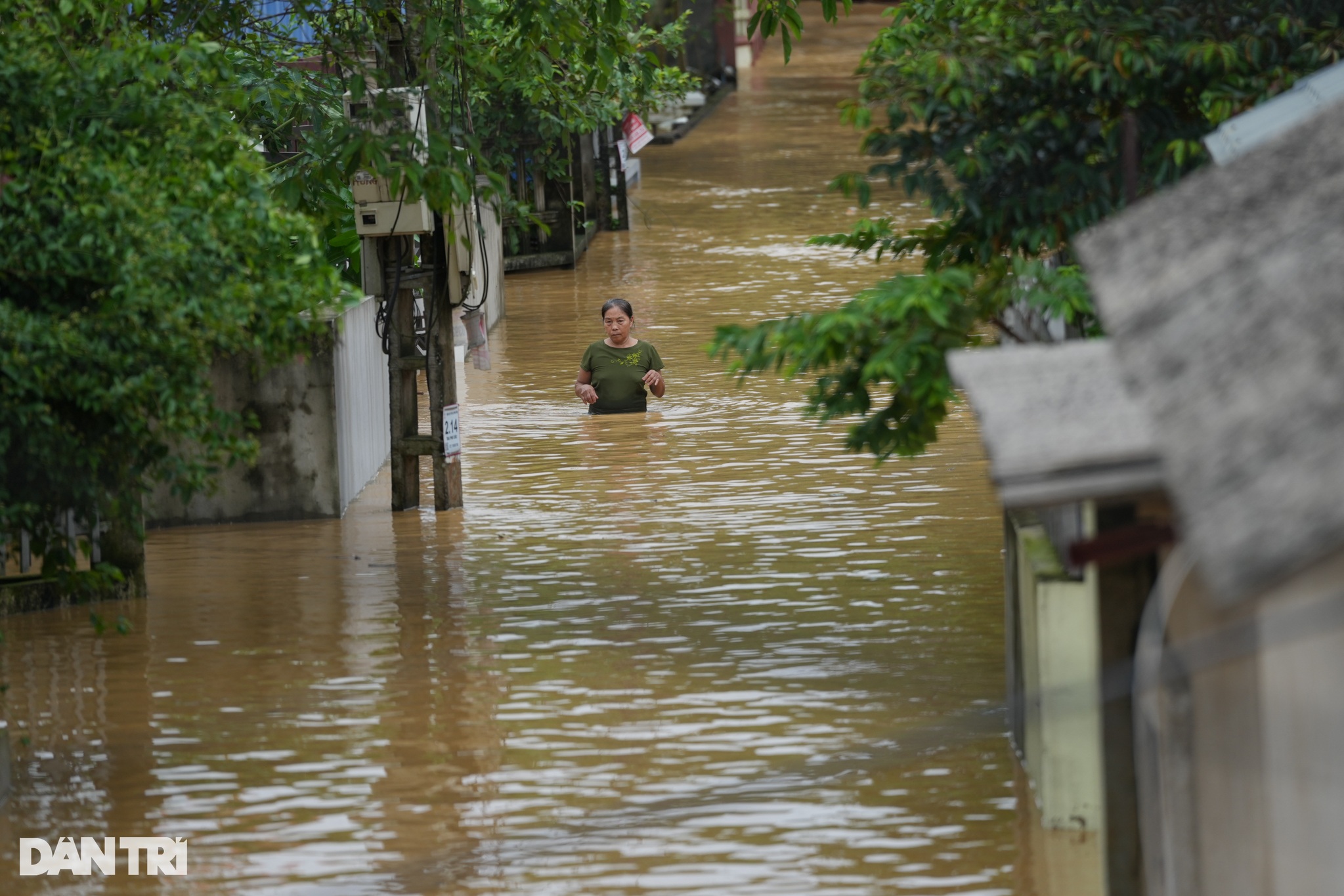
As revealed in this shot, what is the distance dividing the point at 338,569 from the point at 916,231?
4472 millimetres

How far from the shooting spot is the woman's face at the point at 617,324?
15992 millimetres

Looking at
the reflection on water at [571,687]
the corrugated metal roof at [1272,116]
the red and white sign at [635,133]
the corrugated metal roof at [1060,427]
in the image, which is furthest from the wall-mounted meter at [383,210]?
the red and white sign at [635,133]

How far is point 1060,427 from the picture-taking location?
162 inches

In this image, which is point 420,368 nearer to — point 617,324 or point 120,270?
point 617,324

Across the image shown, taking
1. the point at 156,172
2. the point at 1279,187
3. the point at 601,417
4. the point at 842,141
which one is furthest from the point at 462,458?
the point at 842,141

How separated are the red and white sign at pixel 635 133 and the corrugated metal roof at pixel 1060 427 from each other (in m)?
23.6

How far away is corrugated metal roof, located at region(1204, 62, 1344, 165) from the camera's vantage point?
6.48 meters

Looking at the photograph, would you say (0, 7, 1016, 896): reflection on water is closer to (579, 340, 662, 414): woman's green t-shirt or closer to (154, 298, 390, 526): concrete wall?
(154, 298, 390, 526): concrete wall

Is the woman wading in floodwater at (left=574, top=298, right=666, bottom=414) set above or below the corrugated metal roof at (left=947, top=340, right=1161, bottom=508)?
below

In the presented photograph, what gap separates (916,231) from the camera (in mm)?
8844

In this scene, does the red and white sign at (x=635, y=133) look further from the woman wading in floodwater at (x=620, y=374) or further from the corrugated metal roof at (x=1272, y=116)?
the corrugated metal roof at (x=1272, y=116)

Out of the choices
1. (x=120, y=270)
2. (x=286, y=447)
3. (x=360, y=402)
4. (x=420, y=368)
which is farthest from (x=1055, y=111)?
(x=360, y=402)

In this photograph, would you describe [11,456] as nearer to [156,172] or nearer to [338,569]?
[156,172]

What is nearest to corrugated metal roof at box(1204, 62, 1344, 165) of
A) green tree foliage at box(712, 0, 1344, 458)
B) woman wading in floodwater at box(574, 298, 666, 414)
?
green tree foliage at box(712, 0, 1344, 458)
